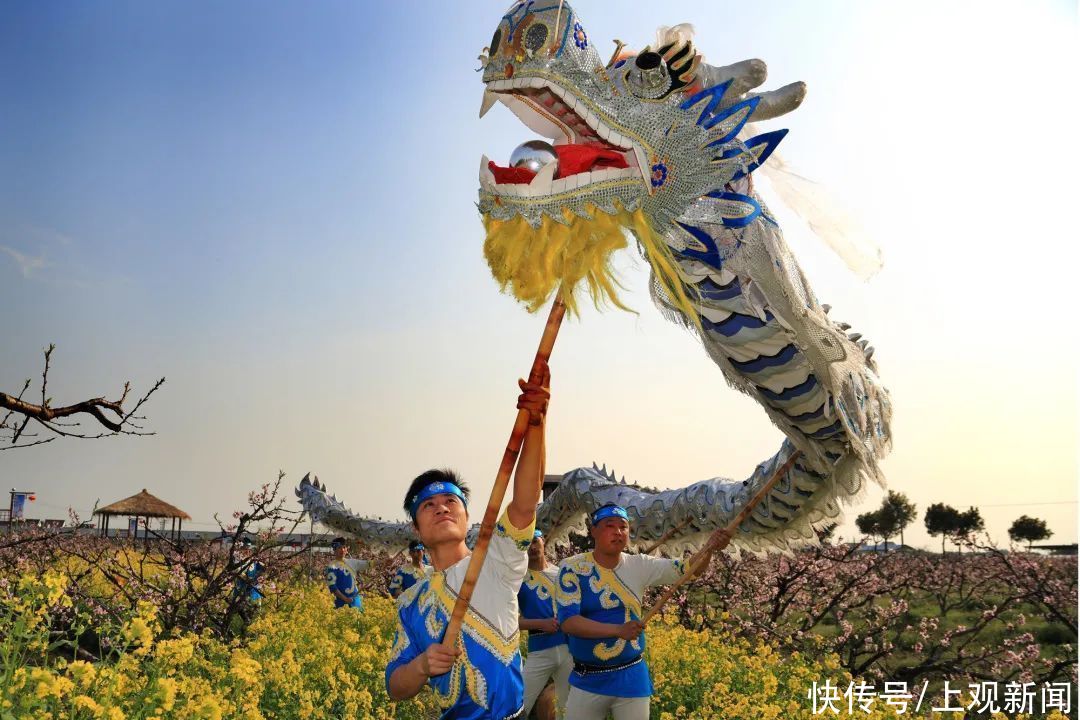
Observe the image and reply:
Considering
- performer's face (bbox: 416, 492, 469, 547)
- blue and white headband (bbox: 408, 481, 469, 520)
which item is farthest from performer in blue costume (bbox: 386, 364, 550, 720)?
blue and white headband (bbox: 408, 481, 469, 520)

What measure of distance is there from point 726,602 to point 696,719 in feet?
18.6

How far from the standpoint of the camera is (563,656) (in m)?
5.98

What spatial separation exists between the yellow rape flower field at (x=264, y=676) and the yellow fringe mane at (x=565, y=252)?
151 cm

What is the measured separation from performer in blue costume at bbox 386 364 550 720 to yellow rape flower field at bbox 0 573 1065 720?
0.18 metres

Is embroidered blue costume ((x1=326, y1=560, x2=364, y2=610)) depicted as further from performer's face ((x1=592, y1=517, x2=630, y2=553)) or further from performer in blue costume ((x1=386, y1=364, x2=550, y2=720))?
performer in blue costume ((x1=386, y1=364, x2=550, y2=720))

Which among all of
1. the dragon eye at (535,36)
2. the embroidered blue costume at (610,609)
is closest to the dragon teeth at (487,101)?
the dragon eye at (535,36)

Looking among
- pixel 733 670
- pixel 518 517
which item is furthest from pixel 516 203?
pixel 733 670

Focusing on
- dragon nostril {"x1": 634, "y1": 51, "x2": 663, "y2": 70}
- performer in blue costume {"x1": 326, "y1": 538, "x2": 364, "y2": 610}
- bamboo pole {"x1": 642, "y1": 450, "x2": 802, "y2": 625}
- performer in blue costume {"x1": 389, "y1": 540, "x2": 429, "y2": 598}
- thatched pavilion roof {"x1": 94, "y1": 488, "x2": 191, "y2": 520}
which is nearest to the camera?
dragon nostril {"x1": 634, "y1": 51, "x2": 663, "y2": 70}

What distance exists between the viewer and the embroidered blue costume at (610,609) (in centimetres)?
502

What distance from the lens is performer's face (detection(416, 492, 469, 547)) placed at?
10.2 ft

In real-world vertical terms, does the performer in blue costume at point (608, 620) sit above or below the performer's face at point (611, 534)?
below

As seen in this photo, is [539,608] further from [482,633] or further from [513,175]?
[513,175]

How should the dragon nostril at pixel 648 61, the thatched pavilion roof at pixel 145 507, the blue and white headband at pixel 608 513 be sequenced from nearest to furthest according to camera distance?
the dragon nostril at pixel 648 61 → the blue and white headband at pixel 608 513 → the thatched pavilion roof at pixel 145 507

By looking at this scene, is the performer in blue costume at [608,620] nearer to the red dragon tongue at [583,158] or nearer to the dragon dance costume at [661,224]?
the dragon dance costume at [661,224]
